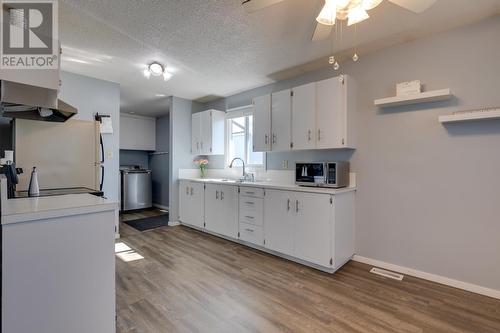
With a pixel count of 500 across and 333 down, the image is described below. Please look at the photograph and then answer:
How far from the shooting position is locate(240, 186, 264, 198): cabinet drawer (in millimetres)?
Result: 3156

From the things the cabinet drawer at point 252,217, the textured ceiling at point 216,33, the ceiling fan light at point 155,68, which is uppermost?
the textured ceiling at point 216,33

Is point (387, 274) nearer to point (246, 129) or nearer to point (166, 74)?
point (246, 129)

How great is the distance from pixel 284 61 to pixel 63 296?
3.00 meters

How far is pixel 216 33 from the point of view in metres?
2.32

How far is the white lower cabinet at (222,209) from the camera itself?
11.5 ft

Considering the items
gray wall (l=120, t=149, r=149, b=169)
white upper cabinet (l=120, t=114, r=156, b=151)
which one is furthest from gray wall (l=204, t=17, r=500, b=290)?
gray wall (l=120, t=149, r=149, b=169)

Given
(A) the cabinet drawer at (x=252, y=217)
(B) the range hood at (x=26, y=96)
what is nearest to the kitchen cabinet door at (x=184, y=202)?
(A) the cabinet drawer at (x=252, y=217)

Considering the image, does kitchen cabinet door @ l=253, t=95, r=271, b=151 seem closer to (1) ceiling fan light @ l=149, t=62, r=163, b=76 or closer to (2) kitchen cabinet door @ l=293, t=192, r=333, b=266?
(2) kitchen cabinet door @ l=293, t=192, r=333, b=266

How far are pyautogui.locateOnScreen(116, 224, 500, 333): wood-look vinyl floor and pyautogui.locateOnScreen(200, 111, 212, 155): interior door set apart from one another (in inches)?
84.4

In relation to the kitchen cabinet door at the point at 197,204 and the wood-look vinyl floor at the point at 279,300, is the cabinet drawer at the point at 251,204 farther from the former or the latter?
the kitchen cabinet door at the point at 197,204

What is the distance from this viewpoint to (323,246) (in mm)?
2549

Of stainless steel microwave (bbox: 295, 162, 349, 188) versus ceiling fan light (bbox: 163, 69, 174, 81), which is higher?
ceiling fan light (bbox: 163, 69, 174, 81)

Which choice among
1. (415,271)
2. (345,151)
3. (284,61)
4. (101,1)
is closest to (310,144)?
(345,151)

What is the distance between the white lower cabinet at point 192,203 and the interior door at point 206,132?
0.70 meters
